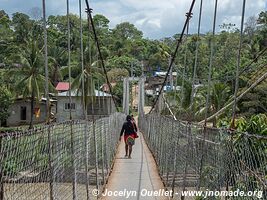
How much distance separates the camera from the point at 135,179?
27.2 ft

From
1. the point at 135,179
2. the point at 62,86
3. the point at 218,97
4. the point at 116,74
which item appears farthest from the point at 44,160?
the point at 116,74

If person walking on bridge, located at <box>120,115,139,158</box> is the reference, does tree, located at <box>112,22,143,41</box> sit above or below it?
above

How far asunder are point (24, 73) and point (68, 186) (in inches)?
1175

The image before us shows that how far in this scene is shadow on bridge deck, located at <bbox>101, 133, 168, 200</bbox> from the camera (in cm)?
691

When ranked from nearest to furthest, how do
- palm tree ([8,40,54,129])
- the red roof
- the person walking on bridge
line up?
1. the person walking on bridge
2. palm tree ([8,40,54,129])
3. the red roof

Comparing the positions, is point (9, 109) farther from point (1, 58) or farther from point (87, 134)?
point (87, 134)

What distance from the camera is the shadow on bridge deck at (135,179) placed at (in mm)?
6906

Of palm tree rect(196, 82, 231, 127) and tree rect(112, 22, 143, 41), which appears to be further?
tree rect(112, 22, 143, 41)

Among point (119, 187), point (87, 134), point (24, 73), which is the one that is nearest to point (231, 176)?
point (87, 134)

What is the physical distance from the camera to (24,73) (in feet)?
112

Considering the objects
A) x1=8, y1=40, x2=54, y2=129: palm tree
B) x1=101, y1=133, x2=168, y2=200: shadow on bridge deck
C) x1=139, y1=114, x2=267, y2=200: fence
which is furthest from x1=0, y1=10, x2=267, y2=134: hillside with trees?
x1=139, y1=114, x2=267, y2=200: fence

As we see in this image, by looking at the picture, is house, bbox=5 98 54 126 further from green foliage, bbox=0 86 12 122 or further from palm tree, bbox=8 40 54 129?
palm tree, bbox=8 40 54 129

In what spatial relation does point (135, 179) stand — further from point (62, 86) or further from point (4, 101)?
point (62, 86)

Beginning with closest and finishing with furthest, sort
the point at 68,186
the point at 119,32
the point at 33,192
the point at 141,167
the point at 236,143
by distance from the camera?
the point at 33,192 < the point at 236,143 < the point at 68,186 < the point at 141,167 < the point at 119,32
